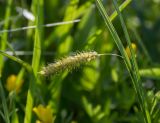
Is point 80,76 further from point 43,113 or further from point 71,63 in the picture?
point 71,63

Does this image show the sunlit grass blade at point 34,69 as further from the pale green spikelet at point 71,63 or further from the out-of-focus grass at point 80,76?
the pale green spikelet at point 71,63

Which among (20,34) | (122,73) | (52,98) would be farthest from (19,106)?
(20,34)

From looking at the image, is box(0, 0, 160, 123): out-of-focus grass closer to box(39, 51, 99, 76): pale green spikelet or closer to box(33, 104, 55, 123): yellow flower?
box(33, 104, 55, 123): yellow flower

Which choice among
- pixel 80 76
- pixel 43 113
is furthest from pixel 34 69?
pixel 80 76

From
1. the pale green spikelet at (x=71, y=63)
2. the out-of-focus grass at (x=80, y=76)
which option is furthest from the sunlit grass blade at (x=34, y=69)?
the pale green spikelet at (x=71, y=63)

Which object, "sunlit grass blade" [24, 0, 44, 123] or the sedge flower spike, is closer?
the sedge flower spike

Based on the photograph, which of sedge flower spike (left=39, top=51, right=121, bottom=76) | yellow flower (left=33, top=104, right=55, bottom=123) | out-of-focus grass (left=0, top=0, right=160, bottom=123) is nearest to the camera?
sedge flower spike (left=39, top=51, right=121, bottom=76)

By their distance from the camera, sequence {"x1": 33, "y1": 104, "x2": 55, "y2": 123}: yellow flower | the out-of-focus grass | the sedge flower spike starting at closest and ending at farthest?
the sedge flower spike, {"x1": 33, "y1": 104, "x2": 55, "y2": 123}: yellow flower, the out-of-focus grass

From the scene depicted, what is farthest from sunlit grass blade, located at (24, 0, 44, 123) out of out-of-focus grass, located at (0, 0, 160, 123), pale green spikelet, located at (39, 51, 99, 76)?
pale green spikelet, located at (39, 51, 99, 76)

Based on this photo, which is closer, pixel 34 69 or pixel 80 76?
pixel 34 69

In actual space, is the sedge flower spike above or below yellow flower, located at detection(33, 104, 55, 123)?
above

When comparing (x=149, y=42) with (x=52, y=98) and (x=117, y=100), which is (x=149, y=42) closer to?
(x=117, y=100)
